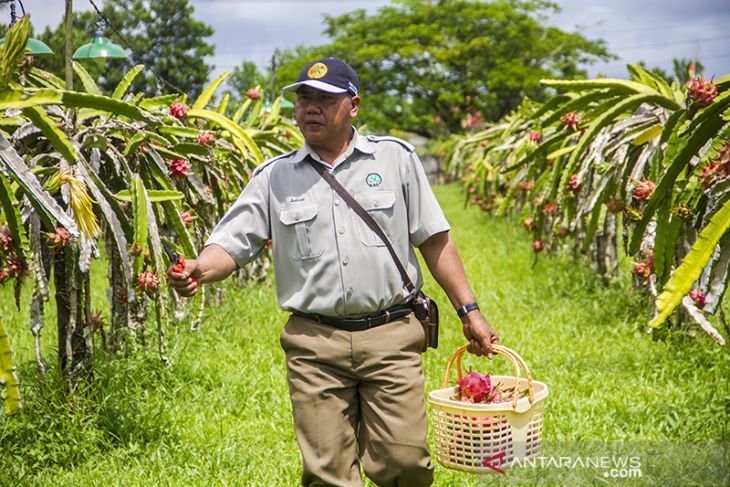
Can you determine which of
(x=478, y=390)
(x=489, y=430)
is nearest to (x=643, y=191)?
(x=478, y=390)

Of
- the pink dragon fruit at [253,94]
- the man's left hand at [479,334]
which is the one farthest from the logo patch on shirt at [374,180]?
the pink dragon fruit at [253,94]

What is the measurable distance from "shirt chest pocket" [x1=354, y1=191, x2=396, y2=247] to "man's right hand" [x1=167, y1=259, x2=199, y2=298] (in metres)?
0.69

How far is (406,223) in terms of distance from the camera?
350 centimetres

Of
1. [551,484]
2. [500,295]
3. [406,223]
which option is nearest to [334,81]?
[406,223]

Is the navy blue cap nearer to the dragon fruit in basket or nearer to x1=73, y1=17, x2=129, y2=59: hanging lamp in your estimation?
the dragon fruit in basket

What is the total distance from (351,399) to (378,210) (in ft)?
2.56

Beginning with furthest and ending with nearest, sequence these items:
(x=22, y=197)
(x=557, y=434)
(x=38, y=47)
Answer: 1. (x=38, y=47)
2. (x=557, y=434)
3. (x=22, y=197)

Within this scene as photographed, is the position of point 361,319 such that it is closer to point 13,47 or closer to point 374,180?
point 374,180

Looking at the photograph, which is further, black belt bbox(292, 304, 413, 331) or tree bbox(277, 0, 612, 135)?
tree bbox(277, 0, 612, 135)

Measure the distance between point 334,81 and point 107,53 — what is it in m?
4.89

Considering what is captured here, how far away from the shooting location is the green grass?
437cm

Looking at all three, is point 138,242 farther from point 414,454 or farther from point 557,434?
point 557,434

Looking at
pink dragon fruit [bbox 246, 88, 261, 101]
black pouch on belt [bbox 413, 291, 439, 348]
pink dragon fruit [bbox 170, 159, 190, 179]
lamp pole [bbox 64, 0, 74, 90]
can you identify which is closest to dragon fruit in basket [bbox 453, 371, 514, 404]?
black pouch on belt [bbox 413, 291, 439, 348]

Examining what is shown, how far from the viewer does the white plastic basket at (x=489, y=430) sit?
3.26 meters
